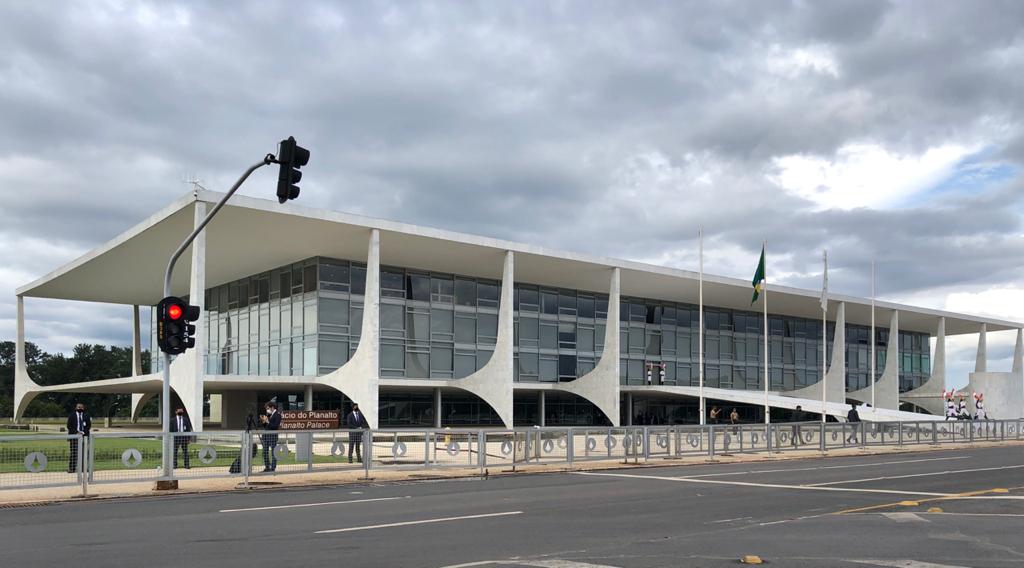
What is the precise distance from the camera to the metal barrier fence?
17.7m

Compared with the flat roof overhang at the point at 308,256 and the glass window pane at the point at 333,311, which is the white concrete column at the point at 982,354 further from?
the glass window pane at the point at 333,311

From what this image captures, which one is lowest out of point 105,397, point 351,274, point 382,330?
point 105,397

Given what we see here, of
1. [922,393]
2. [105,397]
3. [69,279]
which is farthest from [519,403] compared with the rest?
[105,397]

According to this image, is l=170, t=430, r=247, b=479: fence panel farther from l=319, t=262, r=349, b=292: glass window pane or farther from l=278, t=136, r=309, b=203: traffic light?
l=319, t=262, r=349, b=292: glass window pane

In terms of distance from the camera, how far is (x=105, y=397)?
10381 centimetres

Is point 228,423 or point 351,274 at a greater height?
point 351,274

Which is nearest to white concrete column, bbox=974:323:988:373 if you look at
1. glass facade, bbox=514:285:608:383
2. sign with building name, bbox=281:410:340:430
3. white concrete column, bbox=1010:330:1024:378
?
white concrete column, bbox=1010:330:1024:378

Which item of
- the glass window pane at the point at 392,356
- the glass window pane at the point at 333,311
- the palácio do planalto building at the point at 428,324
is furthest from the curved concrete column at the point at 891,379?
the glass window pane at the point at 333,311

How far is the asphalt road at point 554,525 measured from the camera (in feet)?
31.3

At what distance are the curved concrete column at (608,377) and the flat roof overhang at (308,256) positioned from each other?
226cm

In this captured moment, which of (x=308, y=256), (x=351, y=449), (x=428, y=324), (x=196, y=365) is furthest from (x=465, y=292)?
(x=351, y=449)

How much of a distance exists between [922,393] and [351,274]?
55.7 meters

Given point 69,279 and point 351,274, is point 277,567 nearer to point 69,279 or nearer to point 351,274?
point 351,274

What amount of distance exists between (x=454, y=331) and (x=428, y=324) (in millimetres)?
1853
